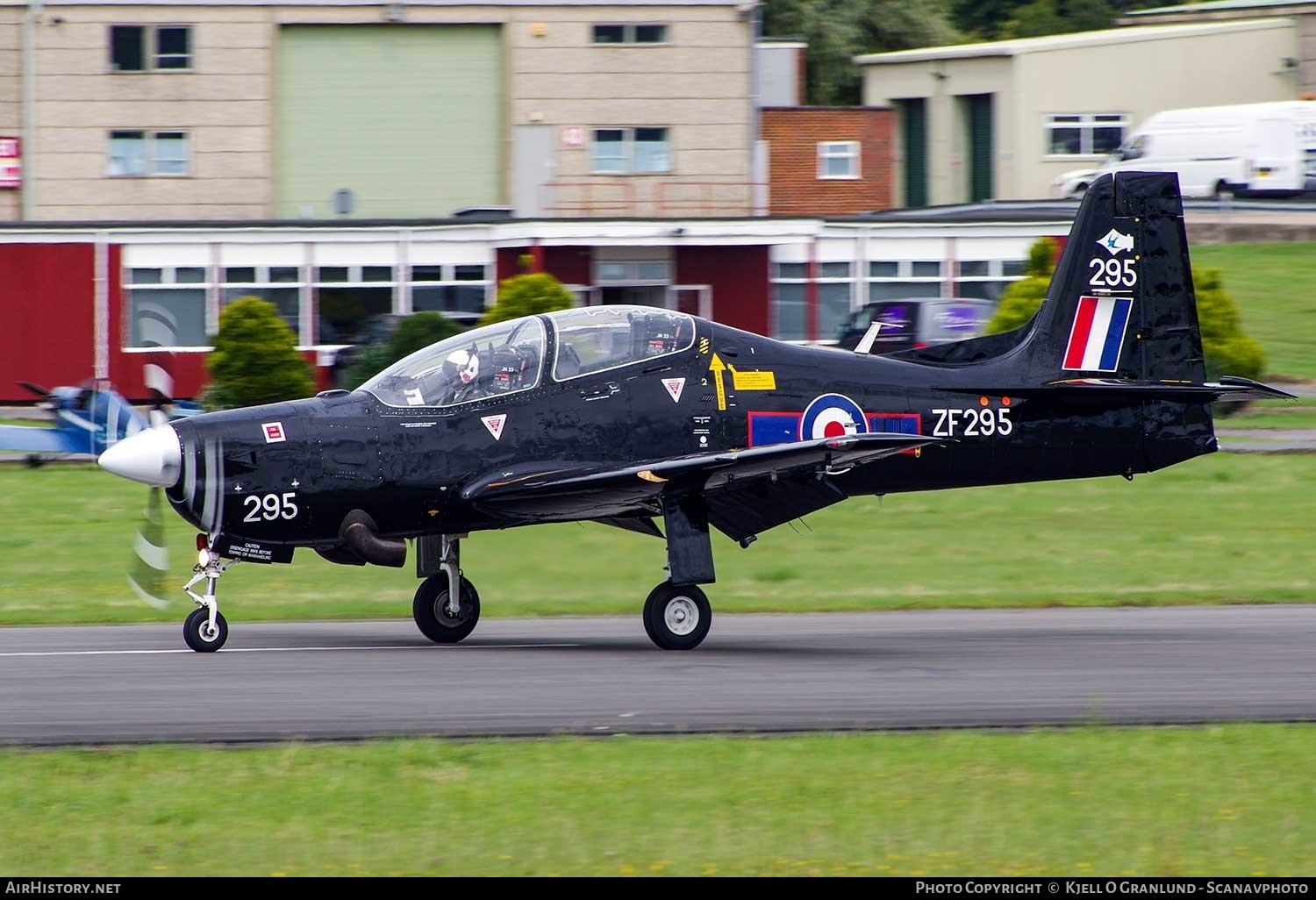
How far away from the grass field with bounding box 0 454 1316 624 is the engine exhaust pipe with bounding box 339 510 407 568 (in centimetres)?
164

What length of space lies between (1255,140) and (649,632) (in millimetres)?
43172

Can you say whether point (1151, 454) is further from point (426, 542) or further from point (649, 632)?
point (426, 542)

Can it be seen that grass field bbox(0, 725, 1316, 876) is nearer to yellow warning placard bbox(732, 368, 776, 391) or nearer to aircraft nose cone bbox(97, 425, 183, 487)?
aircraft nose cone bbox(97, 425, 183, 487)

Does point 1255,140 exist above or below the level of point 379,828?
above

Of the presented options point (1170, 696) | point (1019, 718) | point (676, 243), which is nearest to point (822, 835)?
point (1019, 718)

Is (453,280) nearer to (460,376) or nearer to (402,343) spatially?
(402,343)

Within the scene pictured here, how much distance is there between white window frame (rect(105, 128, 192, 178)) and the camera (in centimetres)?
4050

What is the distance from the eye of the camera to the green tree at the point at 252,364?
27312mm

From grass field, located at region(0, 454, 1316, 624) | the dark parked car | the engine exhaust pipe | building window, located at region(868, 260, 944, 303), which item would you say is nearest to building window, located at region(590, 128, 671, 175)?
building window, located at region(868, 260, 944, 303)

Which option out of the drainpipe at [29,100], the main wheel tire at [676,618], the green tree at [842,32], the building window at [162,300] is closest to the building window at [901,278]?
the building window at [162,300]

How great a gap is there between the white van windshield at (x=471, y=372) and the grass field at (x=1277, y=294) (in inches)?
967

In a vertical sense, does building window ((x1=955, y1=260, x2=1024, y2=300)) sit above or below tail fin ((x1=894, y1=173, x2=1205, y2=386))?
above

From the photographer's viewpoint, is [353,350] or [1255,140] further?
[1255,140]

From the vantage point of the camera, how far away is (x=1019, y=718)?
31.9 ft
